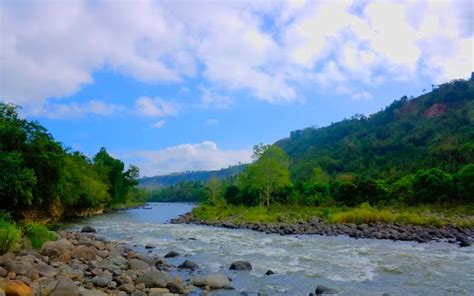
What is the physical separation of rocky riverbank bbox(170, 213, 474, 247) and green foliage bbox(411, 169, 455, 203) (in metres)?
15.3

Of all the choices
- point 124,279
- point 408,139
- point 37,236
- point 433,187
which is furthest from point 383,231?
point 408,139

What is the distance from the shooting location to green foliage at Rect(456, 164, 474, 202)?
43781 millimetres

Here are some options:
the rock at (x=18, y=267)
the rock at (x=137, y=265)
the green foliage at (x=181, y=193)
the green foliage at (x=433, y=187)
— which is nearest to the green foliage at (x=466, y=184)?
the green foliage at (x=433, y=187)

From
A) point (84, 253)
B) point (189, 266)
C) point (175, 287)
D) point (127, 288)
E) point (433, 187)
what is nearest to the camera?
point (127, 288)

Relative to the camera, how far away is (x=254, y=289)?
44.7 ft

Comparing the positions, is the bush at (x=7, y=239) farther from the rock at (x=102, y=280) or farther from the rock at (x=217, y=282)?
the rock at (x=217, y=282)

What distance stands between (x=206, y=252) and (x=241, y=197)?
45147mm

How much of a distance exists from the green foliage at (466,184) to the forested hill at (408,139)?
16981mm

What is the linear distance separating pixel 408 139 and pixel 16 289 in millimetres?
104769

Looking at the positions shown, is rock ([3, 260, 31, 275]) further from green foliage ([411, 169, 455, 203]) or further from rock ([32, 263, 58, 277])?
green foliage ([411, 169, 455, 203])

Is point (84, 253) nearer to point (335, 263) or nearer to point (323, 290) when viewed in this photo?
point (323, 290)

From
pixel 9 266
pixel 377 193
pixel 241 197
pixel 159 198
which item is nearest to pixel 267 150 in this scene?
pixel 241 197

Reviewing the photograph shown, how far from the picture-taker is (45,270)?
536 inches

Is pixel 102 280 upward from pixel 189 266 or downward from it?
upward
